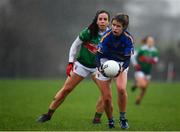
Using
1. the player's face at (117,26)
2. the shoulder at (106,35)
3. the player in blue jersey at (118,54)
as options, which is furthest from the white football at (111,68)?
the player's face at (117,26)

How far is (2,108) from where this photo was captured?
13828 millimetres

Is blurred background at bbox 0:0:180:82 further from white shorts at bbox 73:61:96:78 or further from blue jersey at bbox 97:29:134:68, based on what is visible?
blue jersey at bbox 97:29:134:68

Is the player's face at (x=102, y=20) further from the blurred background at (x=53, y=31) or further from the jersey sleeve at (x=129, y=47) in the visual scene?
the blurred background at (x=53, y=31)

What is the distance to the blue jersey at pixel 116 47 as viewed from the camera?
30.0 feet

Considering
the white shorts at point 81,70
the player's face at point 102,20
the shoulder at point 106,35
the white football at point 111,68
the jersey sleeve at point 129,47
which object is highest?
the player's face at point 102,20

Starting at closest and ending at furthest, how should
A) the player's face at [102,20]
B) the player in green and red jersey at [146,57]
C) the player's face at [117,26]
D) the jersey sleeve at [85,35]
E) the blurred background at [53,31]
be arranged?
the player's face at [117,26] < the player's face at [102,20] < the jersey sleeve at [85,35] < the player in green and red jersey at [146,57] < the blurred background at [53,31]

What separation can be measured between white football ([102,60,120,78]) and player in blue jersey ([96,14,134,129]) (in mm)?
131

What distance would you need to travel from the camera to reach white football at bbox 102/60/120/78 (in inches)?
353

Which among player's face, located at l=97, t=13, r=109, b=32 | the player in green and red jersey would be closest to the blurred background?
the player in green and red jersey

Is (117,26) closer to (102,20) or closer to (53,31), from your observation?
(102,20)

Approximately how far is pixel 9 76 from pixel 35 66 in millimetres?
1990

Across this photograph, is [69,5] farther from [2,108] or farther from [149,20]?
[2,108]

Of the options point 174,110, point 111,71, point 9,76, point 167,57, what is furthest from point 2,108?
point 167,57

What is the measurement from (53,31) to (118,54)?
30431 millimetres
